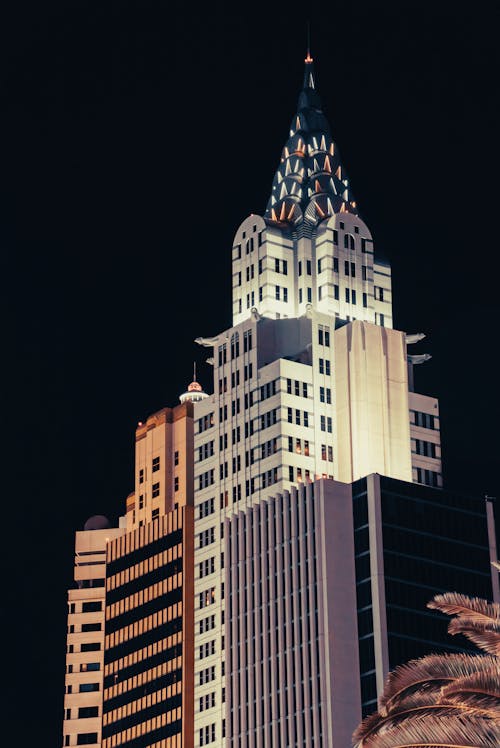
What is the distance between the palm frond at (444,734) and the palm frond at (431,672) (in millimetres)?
3196

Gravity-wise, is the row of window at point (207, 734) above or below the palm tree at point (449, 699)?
above

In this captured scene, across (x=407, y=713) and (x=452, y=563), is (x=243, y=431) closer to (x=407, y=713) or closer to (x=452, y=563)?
(x=452, y=563)

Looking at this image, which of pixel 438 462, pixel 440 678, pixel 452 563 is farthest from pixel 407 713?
pixel 438 462

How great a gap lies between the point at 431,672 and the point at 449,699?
2777 millimetres

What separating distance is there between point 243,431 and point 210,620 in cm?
2233

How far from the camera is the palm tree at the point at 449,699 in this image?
55.8 m

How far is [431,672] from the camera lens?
61219 mm

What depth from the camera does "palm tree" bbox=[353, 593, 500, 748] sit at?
55.8m

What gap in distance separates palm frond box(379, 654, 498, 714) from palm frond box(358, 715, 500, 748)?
10.5 feet

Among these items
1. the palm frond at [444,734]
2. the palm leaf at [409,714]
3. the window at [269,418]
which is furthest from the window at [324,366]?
the palm frond at [444,734]

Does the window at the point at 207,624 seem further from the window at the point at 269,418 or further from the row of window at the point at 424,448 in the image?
the row of window at the point at 424,448

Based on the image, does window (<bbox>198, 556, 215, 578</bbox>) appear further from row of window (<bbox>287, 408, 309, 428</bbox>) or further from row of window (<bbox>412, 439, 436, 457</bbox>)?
row of window (<bbox>412, 439, 436, 457</bbox>)

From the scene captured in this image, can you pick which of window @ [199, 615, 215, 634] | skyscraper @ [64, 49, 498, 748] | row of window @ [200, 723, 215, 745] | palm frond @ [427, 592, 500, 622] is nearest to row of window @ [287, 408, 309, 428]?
skyscraper @ [64, 49, 498, 748]

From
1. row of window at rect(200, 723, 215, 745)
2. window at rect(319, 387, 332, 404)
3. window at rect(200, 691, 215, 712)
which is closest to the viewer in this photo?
row of window at rect(200, 723, 215, 745)
